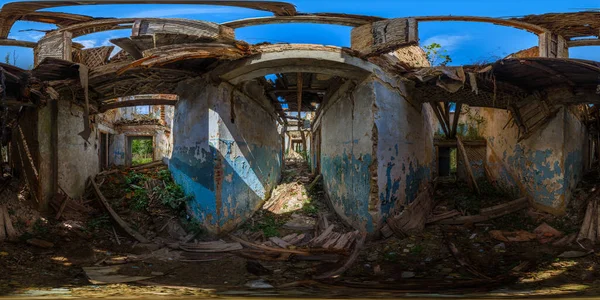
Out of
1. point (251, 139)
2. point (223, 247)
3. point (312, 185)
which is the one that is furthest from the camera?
point (312, 185)

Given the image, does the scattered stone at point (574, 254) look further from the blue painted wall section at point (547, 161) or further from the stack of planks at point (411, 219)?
the stack of planks at point (411, 219)

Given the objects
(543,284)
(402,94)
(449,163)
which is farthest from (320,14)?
(449,163)

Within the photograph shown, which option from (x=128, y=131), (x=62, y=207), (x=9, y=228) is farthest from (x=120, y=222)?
(x=128, y=131)

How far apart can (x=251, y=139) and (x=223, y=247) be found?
110 inches

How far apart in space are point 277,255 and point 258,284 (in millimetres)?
1450

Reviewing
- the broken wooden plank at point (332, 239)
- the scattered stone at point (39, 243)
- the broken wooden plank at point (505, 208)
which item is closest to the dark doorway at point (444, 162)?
the broken wooden plank at point (505, 208)

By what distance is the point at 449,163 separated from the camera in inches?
487

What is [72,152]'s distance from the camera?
854 centimetres

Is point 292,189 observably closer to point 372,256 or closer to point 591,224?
point 372,256

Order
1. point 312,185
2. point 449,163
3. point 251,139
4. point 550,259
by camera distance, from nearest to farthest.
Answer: point 550,259 < point 251,139 < point 312,185 < point 449,163

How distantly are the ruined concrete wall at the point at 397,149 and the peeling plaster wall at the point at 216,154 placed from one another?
3.16 meters

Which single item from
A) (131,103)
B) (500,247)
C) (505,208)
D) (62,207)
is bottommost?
(500,247)

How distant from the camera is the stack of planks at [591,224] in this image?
22.6ft

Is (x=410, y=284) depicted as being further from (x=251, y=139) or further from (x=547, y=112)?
(x=547, y=112)
